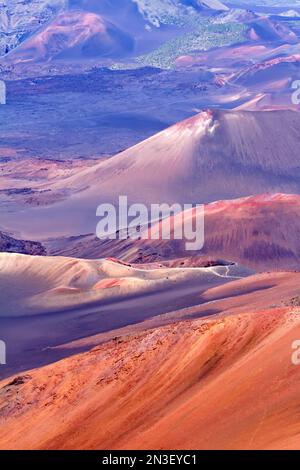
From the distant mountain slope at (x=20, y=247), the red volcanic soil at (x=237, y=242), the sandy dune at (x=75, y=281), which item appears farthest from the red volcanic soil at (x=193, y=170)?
the sandy dune at (x=75, y=281)

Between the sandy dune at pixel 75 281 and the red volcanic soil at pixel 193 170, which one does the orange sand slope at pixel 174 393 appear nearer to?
the sandy dune at pixel 75 281

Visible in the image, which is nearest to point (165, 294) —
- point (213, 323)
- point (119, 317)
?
point (119, 317)

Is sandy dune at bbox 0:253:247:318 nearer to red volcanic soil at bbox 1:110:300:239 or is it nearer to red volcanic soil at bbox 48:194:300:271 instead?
red volcanic soil at bbox 48:194:300:271

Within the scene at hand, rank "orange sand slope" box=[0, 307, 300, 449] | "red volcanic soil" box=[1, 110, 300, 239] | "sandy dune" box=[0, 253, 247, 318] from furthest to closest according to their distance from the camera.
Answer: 1. "red volcanic soil" box=[1, 110, 300, 239]
2. "sandy dune" box=[0, 253, 247, 318]
3. "orange sand slope" box=[0, 307, 300, 449]

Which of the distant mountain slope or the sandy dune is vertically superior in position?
the distant mountain slope

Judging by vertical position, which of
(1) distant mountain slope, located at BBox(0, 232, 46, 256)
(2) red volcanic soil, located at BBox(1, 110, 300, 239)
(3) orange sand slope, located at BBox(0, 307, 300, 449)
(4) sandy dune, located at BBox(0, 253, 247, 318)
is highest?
(2) red volcanic soil, located at BBox(1, 110, 300, 239)

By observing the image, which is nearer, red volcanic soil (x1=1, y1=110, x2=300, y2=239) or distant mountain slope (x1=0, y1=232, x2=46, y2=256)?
distant mountain slope (x1=0, y1=232, x2=46, y2=256)

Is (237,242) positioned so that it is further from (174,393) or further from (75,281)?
(174,393)

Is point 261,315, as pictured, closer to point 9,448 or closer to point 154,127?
point 9,448

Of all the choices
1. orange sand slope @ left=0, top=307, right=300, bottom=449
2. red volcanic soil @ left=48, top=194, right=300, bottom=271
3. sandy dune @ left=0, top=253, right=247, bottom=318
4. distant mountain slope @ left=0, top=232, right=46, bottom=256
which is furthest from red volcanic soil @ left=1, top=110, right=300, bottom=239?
orange sand slope @ left=0, top=307, right=300, bottom=449
